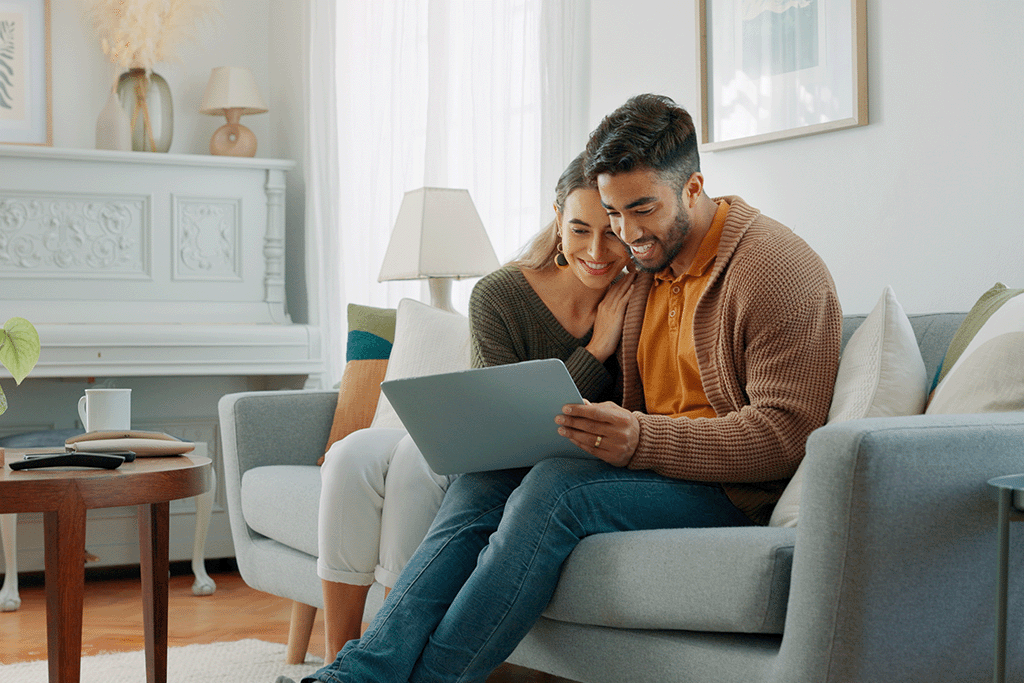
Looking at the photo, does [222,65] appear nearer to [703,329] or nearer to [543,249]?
[543,249]

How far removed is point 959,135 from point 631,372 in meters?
0.78

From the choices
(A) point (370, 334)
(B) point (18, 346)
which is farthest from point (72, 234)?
(B) point (18, 346)

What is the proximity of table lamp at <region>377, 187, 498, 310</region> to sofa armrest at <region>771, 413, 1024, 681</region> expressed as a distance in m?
1.68

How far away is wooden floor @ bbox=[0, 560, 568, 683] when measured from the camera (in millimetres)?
2527

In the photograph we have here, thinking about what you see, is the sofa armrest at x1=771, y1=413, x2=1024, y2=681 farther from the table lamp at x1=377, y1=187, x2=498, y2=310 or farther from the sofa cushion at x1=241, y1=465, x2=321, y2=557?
the table lamp at x1=377, y1=187, x2=498, y2=310

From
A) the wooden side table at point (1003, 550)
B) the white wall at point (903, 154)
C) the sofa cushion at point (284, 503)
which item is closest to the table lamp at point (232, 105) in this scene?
the white wall at point (903, 154)

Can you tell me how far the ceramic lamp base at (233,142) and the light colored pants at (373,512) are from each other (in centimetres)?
219

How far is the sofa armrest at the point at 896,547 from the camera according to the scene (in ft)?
3.93

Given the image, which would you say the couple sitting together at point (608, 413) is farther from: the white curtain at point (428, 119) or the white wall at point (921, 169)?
the white curtain at point (428, 119)

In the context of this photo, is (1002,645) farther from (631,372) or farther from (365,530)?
(365,530)

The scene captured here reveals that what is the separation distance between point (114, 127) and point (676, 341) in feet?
8.58

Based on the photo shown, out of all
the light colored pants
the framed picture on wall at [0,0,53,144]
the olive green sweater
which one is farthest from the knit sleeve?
the framed picture on wall at [0,0,53,144]

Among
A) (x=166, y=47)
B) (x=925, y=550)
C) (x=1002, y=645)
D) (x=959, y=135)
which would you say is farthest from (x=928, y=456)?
(x=166, y=47)

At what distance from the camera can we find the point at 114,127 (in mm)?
3645
